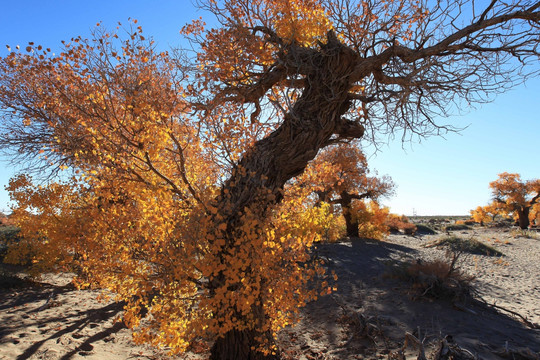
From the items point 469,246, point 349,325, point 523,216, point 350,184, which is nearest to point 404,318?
point 349,325

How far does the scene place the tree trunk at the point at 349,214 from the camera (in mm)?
18906

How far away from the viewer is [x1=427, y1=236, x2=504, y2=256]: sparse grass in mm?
18702

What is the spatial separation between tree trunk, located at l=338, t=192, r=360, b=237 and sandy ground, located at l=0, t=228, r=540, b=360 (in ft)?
24.8

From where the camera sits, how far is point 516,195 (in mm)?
35375

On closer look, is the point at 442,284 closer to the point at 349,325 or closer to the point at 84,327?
the point at 349,325

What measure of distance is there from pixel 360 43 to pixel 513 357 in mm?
5695

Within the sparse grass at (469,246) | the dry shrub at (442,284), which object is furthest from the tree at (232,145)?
the sparse grass at (469,246)

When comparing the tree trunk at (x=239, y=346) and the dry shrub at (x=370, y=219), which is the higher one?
the dry shrub at (x=370, y=219)

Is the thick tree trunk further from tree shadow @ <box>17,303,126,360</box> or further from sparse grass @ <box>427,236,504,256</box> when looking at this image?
sparse grass @ <box>427,236,504,256</box>

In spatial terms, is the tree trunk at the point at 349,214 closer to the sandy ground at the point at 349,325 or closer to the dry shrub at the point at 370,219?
the dry shrub at the point at 370,219

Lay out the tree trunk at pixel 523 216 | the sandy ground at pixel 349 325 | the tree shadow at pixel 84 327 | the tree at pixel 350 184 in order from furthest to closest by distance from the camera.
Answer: the tree trunk at pixel 523 216, the tree at pixel 350 184, the tree shadow at pixel 84 327, the sandy ground at pixel 349 325

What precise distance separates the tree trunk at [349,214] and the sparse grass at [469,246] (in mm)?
5333

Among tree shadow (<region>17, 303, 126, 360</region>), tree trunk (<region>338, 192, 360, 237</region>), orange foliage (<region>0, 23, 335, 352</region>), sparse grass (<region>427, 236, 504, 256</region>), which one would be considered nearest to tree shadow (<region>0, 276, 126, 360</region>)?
tree shadow (<region>17, 303, 126, 360</region>)

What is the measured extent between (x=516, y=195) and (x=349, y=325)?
37472mm
